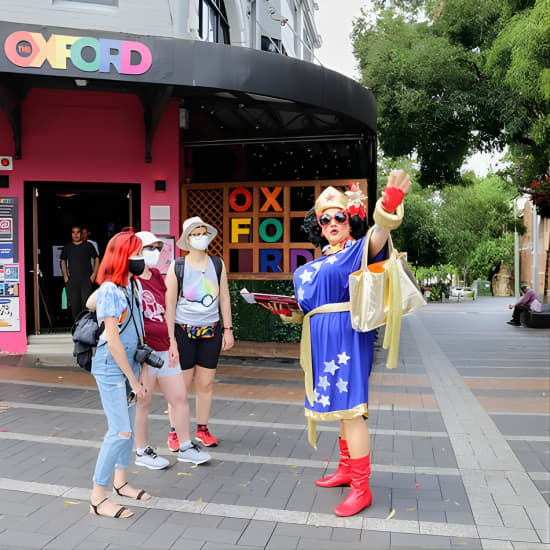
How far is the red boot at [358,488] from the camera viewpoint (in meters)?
3.76

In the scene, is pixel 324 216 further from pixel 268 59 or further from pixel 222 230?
pixel 222 230

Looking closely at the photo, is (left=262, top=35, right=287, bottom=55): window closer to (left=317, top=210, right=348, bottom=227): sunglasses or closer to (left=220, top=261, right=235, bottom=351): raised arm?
(left=220, top=261, right=235, bottom=351): raised arm

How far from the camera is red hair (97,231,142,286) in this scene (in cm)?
367

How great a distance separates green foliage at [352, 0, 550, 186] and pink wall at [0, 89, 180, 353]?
226 inches

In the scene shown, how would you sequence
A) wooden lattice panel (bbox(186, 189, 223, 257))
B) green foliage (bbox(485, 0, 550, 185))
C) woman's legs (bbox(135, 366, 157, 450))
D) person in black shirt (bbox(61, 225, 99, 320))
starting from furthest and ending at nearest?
wooden lattice panel (bbox(186, 189, 223, 257))
person in black shirt (bbox(61, 225, 99, 320))
green foliage (bbox(485, 0, 550, 185))
woman's legs (bbox(135, 366, 157, 450))

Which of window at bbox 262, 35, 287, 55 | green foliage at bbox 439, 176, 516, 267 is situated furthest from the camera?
green foliage at bbox 439, 176, 516, 267

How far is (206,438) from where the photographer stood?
511cm

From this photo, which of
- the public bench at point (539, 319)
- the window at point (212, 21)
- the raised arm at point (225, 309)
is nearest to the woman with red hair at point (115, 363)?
the raised arm at point (225, 309)

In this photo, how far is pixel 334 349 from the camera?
12.5 feet

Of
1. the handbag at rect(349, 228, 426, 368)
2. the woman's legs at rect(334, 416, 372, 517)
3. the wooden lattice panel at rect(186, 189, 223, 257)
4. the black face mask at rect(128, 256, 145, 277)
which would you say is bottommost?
the woman's legs at rect(334, 416, 372, 517)

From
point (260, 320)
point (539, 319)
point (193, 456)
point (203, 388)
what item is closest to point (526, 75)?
point (260, 320)

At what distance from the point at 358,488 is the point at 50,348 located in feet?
24.0

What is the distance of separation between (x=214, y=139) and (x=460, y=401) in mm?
6482

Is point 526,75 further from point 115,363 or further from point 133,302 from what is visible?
point 115,363
